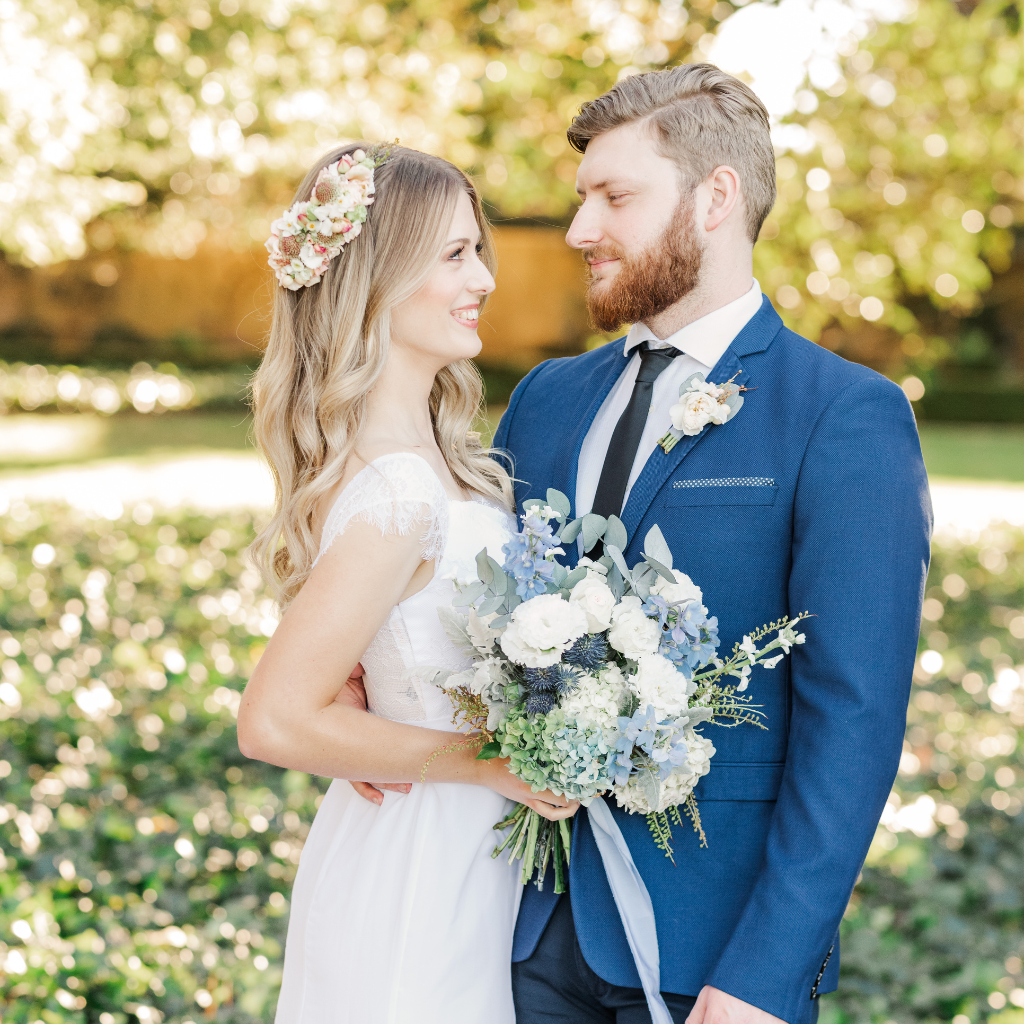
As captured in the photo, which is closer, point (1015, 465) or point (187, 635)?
point (187, 635)

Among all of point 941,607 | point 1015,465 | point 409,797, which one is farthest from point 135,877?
point 1015,465

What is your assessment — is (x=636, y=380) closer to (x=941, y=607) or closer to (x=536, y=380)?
(x=536, y=380)

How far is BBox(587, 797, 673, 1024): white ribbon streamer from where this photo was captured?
87.9 inches

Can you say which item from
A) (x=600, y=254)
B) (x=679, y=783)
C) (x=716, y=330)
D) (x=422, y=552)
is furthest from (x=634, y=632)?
(x=600, y=254)

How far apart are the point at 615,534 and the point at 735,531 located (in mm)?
279

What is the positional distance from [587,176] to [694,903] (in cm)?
162

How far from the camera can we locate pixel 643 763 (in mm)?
2105

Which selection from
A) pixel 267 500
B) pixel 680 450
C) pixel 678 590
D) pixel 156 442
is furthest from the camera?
pixel 156 442

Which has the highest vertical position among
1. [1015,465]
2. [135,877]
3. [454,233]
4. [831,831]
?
[454,233]

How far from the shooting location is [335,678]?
2330 millimetres

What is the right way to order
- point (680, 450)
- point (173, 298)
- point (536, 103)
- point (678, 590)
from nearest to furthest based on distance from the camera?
1. point (678, 590)
2. point (680, 450)
3. point (536, 103)
4. point (173, 298)

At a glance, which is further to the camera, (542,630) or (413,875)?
(413,875)

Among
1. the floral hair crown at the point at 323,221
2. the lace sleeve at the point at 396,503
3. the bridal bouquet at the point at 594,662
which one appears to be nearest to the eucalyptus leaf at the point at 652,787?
the bridal bouquet at the point at 594,662

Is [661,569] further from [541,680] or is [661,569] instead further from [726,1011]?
[726,1011]
